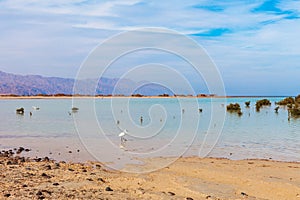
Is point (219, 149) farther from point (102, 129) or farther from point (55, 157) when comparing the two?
point (102, 129)

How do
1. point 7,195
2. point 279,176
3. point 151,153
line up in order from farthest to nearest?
point 151,153 < point 279,176 < point 7,195

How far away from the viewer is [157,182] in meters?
12.4

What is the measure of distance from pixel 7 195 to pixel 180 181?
5.55 meters

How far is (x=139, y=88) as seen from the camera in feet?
56.8

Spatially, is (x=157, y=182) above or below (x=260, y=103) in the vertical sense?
below

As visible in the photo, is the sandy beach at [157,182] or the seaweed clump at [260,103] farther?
the seaweed clump at [260,103]

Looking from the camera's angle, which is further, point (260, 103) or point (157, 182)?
point (260, 103)

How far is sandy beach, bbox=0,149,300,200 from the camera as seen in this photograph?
→ 33.6 feet

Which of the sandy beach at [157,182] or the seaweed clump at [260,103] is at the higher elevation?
the seaweed clump at [260,103]

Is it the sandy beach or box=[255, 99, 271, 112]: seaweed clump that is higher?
box=[255, 99, 271, 112]: seaweed clump

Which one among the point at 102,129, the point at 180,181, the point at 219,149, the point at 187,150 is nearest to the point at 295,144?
the point at 219,149

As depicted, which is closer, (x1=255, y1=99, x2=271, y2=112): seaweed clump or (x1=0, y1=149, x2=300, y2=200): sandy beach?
(x1=0, y1=149, x2=300, y2=200): sandy beach

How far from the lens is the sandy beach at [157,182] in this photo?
10242 millimetres

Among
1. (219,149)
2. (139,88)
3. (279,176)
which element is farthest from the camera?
(219,149)
